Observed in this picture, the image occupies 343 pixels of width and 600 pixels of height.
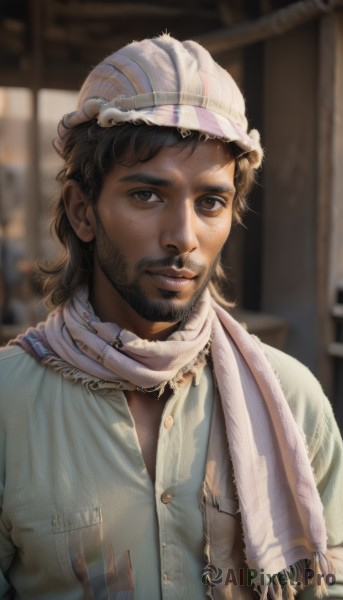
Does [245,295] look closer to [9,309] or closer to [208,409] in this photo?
[9,309]

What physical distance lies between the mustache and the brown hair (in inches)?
8.4

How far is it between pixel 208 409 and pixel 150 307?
0.98 feet

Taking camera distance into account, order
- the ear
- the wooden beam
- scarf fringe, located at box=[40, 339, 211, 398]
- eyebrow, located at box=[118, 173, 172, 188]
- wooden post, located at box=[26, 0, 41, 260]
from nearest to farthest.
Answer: eyebrow, located at box=[118, 173, 172, 188] < scarf fringe, located at box=[40, 339, 211, 398] < the ear < the wooden beam < wooden post, located at box=[26, 0, 41, 260]

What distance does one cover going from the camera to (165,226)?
170cm

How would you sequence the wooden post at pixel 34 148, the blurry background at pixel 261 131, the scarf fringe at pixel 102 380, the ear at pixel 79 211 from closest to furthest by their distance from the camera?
the scarf fringe at pixel 102 380
the ear at pixel 79 211
the blurry background at pixel 261 131
the wooden post at pixel 34 148

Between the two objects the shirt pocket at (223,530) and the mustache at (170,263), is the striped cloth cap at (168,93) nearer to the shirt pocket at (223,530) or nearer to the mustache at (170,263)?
the mustache at (170,263)

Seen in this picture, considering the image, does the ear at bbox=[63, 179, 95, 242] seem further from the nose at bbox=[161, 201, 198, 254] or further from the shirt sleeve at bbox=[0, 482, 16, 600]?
the shirt sleeve at bbox=[0, 482, 16, 600]

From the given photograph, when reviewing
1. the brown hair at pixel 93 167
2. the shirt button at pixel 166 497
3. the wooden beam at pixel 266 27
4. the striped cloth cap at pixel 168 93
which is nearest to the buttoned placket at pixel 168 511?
the shirt button at pixel 166 497

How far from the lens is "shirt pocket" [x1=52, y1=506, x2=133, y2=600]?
66.7 inches

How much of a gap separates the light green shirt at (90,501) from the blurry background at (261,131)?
312 centimetres

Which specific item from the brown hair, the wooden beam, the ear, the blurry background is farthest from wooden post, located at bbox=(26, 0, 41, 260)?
the ear

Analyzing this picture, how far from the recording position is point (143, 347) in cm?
176

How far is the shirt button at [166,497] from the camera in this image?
5.65 feet

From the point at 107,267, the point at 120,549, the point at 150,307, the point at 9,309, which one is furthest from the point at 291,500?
the point at 9,309
